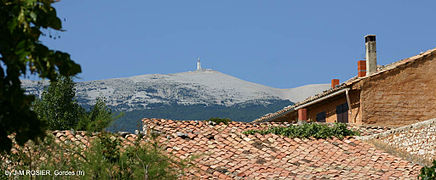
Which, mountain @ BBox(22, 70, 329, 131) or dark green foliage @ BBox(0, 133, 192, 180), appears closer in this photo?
dark green foliage @ BBox(0, 133, 192, 180)

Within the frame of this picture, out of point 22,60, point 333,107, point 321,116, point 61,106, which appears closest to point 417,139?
point 333,107

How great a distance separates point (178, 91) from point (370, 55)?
156 m

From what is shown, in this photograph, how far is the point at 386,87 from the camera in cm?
2316

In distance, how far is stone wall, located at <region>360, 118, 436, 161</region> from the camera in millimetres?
17484

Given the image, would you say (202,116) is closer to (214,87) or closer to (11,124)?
(214,87)

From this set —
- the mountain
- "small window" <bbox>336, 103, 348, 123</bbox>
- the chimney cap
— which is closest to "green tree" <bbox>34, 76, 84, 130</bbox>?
"small window" <bbox>336, 103, 348, 123</bbox>

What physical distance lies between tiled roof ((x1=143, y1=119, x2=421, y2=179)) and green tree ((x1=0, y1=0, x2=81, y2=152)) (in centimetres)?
917

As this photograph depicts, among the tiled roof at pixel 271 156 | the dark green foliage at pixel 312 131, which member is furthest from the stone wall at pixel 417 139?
the dark green foliage at pixel 312 131

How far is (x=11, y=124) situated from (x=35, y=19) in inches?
41.9

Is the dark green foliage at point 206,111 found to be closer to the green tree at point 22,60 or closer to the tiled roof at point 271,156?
the tiled roof at point 271,156

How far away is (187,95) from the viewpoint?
579 ft

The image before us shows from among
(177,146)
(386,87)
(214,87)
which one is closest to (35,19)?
(177,146)

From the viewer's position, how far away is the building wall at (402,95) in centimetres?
2309

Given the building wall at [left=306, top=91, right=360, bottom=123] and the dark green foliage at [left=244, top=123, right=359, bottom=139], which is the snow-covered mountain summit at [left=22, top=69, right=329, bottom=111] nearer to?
the building wall at [left=306, top=91, right=360, bottom=123]
